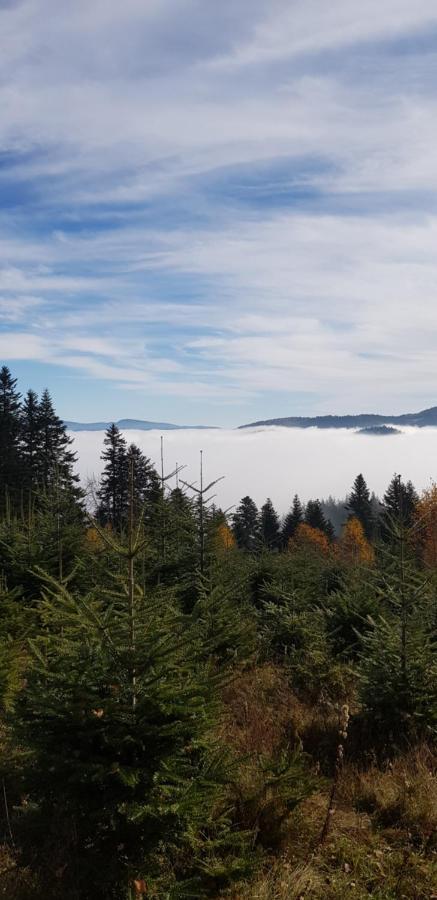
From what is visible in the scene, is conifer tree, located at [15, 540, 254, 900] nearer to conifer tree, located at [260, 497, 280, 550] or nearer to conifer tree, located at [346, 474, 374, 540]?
conifer tree, located at [260, 497, 280, 550]

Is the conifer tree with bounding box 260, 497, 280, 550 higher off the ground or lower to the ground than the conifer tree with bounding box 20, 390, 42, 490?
lower

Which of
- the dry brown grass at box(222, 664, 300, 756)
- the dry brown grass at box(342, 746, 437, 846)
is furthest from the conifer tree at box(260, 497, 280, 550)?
the dry brown grass at box(342, 746, 437, 846)

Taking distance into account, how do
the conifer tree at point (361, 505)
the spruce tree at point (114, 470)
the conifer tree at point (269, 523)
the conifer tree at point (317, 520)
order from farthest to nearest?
the conifer tree at point (361, 505)
the conifer tree at point (317, 520)
the conifer tree at point (269, 523)
the spruce tree at point (114, 470)

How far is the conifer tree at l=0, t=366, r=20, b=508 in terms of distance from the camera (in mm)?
40934

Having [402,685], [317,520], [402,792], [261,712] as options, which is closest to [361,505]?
[317,520]

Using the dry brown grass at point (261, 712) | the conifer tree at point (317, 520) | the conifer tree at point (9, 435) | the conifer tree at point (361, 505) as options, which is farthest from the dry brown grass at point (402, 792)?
the conifer tree at point (361, 505)

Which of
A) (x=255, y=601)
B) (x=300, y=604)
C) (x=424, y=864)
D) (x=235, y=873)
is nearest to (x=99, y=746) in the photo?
(x=235, y=873)

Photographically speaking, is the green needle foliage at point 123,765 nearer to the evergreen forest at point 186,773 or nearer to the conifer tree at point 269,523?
the evergreen forest at point 186,773

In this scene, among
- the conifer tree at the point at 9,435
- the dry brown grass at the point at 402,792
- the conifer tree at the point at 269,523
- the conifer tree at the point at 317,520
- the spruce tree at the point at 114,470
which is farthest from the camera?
the conifer tree at the point at 317,520

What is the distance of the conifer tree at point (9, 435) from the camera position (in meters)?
40.9

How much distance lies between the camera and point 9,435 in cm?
4294

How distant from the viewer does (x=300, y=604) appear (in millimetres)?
14148

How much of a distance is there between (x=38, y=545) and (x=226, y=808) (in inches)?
398

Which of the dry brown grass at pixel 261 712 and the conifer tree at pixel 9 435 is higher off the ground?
the conifer tree at pixel 9 435
